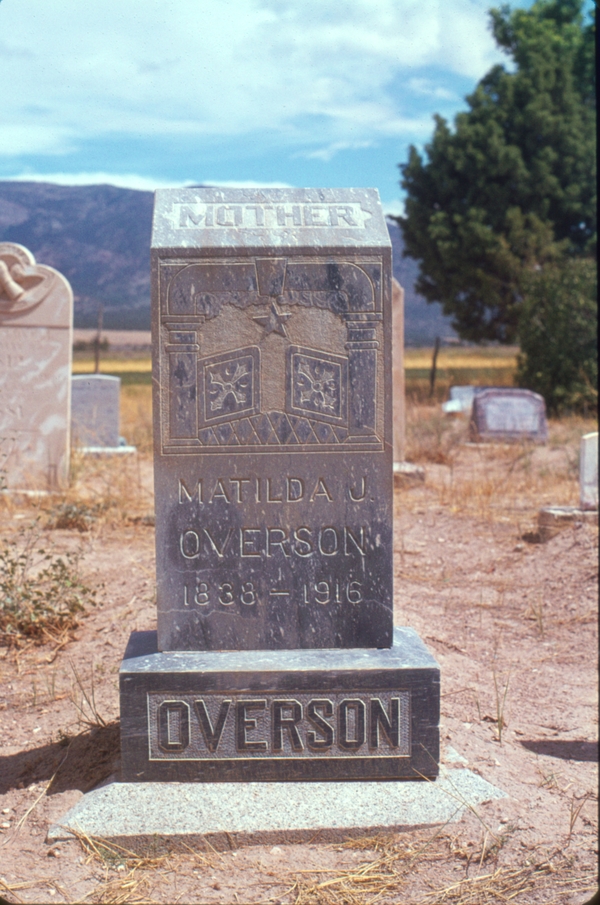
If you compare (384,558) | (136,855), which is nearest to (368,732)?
(384,558)

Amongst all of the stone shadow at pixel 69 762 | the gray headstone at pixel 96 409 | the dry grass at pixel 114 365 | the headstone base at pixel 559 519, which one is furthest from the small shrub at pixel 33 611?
the dry grass at pixel 114 365

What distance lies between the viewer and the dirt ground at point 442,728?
98.1 inches

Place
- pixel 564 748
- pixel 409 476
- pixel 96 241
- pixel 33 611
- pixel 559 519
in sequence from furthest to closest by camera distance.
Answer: pixel 96 241
pixel 409 476
pixel 559 519
pixel 33 611
pixel 564 748

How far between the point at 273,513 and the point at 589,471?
161 inches

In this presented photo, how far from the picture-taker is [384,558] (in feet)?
10.0

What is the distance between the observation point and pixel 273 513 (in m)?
3.02

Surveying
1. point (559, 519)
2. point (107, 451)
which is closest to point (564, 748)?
point (559, 519)

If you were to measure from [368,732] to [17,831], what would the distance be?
1146 mm

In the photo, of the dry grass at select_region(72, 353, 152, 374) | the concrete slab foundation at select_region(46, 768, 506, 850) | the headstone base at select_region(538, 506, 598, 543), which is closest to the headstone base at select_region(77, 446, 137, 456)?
the headstone base at select_region(538, 506, 598, 543)

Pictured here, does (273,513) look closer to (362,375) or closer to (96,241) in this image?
(362,375)

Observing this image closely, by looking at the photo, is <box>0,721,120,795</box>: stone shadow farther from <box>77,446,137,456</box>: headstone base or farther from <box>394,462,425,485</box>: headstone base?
<box>77,446,137,456</box>: headstone base

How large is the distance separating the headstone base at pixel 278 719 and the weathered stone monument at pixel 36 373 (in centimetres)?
510

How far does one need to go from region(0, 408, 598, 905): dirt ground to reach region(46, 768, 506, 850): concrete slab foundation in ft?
0.14

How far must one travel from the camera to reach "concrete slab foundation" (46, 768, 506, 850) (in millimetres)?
2641
